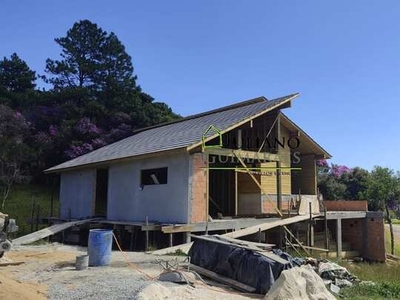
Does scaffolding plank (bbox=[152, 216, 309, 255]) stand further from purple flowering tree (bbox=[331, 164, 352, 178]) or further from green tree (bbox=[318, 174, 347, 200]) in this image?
purple flowering tree (bbox=[331, 164, 352, 178])

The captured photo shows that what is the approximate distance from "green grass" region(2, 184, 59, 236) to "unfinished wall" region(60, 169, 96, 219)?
2.67 metres

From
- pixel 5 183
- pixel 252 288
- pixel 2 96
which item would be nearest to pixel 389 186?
pixel 252 288

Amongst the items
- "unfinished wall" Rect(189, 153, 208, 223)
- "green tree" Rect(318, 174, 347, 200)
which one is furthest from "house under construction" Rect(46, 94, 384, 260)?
"green tree" Rect(318, 174, 347, 200)

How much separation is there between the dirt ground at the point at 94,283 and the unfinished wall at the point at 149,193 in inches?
130

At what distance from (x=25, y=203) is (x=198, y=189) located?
1801 cm

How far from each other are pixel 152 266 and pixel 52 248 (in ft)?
19.2

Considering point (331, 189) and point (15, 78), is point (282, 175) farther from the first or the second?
point (15, 78)

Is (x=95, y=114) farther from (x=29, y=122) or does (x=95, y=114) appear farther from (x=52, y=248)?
(x=52, y=248)

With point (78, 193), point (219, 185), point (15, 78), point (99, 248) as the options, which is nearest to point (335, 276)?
point (99, 248)

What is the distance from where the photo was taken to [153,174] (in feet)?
56.8

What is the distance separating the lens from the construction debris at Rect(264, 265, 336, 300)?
7.70m

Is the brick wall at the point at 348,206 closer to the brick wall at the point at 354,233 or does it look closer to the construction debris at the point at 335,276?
the brick wall at the point at 354,233

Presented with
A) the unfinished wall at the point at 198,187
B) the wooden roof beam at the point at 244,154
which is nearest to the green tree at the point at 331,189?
the wooden roof beam at the point at 244,154

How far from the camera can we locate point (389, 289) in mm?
9734
